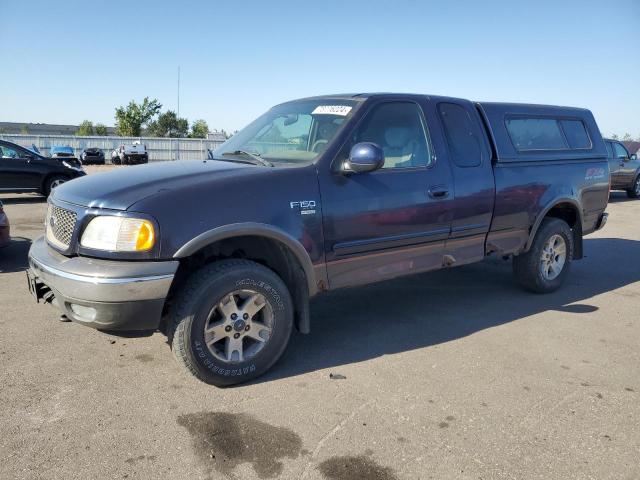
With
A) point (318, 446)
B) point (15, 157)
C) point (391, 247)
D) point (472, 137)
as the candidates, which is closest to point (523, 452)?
point (318, 446)

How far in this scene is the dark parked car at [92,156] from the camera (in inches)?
1350

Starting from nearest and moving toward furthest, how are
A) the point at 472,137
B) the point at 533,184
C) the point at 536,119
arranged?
the point at 472,137 < the point at 533,184 < the point at 536,119

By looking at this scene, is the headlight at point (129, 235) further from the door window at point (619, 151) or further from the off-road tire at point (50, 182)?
the door window at point (619, 151)

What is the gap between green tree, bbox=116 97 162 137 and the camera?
5644 cm

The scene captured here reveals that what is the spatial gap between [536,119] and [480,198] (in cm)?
160

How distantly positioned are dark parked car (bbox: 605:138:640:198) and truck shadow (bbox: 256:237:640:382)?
415 inches

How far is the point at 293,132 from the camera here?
169 inches

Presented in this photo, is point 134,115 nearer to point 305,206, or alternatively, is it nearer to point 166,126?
point 166,126

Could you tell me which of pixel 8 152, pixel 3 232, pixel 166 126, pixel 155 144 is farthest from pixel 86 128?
pixel 3 232

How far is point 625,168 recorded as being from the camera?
54.9 ft

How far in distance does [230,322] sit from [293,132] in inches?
68.4

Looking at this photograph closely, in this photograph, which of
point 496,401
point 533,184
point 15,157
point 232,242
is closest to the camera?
point 496,401

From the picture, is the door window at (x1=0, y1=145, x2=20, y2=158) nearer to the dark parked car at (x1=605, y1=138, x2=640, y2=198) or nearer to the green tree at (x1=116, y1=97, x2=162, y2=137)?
the dark parked car at (x1=605, y1=138, x2=640, y2=198)

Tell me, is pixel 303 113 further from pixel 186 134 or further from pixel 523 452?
pixel 186 134
